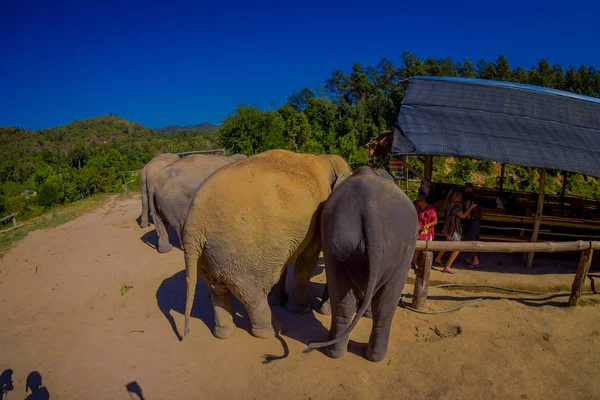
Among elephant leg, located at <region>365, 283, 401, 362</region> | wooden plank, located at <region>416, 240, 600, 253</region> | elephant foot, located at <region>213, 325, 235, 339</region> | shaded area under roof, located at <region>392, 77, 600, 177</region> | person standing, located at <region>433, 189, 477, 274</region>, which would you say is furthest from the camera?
person standing, located at <region>433, 189, 477, 274</region>

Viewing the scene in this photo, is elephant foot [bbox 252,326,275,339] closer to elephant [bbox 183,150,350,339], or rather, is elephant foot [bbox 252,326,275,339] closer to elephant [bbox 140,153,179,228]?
elephant [bbox 183,150,350,339]

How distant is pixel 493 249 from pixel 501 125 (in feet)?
10.6

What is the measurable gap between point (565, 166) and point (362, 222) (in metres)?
4.78

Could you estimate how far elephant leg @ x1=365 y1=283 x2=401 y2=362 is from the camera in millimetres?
3182

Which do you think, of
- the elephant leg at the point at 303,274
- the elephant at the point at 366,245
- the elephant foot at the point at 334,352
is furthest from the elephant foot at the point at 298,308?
the elephant at the point at 366,245

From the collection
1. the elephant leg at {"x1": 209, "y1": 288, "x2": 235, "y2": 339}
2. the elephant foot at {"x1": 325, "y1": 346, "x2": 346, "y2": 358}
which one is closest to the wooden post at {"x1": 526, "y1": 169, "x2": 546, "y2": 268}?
the elephant foot at {"x1": 325, "y1": 346, "x2": 346, "y2": 358}

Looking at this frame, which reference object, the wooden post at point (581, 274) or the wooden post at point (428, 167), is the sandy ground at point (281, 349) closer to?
the wooden post at point (581, 274)

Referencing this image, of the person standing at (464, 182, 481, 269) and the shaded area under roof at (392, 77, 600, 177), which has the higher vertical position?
the shaded area under roof at (392, 77, 600, 177)

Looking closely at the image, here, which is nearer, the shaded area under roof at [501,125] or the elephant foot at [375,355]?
the elephant foot at [375,355]

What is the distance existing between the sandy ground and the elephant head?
1919 millimetres

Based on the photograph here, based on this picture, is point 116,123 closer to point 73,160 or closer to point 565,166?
point 73,160

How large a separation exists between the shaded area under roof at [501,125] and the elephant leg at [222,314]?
3.73 meters

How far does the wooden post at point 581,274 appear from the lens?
4562 mm

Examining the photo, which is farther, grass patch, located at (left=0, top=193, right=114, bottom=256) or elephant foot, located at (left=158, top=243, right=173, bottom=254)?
grass patch, located at (left=0, top=193, right=114, bottom=256)
